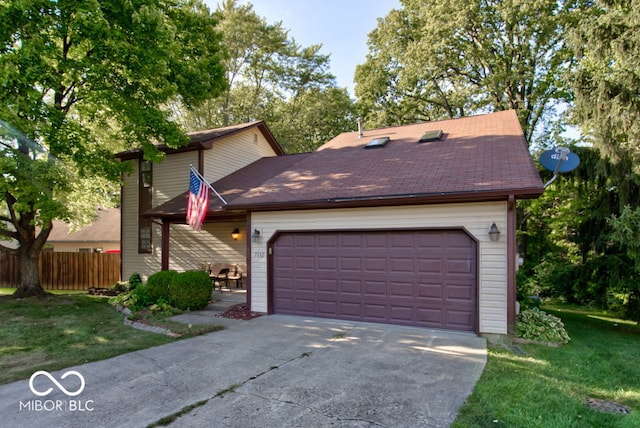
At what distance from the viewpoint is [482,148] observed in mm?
9336

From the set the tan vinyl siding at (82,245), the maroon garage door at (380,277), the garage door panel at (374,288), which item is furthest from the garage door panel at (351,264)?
the tan vinyl siding at (82,245)

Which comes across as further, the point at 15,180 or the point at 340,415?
the point at 15,180

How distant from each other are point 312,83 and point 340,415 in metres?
25.0

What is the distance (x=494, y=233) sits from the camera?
6934mm

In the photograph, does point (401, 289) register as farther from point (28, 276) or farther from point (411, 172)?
point (28, 276)

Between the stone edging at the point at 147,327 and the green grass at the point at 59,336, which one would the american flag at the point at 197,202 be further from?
the green grass at the point at 59,336

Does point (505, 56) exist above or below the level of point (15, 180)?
above

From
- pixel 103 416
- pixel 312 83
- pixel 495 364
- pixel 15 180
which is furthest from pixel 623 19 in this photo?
pixel 312 83

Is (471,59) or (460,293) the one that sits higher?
(471,59)

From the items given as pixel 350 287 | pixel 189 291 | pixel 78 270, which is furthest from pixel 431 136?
pixel 78 270

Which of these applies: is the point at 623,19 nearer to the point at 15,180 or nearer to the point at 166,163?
the point at 166,163

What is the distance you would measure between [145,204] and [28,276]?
4373mm

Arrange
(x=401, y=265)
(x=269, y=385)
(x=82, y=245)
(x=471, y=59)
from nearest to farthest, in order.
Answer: (x=269, y=385), (x=401, y=265), (x=471, y=59), (x=82, y=245)

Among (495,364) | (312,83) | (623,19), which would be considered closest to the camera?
(495,364)
